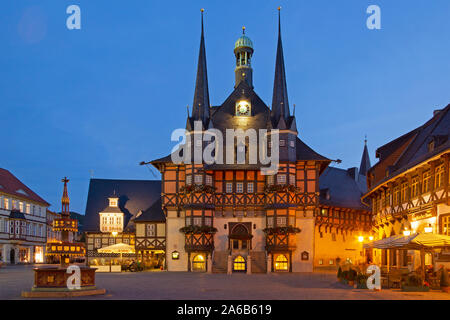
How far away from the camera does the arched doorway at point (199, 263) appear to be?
48.0m

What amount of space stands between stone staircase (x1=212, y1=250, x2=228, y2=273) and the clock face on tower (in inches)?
506

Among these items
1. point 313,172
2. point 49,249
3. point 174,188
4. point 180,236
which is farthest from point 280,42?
point 49,249

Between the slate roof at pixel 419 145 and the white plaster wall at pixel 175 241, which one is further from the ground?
the slate roof at pixel 419 145

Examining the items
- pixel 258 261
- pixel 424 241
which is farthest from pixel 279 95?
pixel 424 241

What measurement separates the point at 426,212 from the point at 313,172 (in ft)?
60.2

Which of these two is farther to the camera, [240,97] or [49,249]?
[240,97]

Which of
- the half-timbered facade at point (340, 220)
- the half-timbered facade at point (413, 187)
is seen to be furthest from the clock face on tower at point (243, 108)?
the half-timbered facade at point (340, 220)

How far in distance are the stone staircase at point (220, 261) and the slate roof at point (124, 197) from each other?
16472 mm

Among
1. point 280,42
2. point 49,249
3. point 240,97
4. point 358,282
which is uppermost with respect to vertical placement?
point 280,42

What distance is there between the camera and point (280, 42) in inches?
1975

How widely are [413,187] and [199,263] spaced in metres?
22.0

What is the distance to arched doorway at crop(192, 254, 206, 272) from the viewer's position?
48.0 metres

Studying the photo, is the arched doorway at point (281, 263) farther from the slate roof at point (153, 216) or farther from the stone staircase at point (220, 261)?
the slate roof at point (153, 216)
